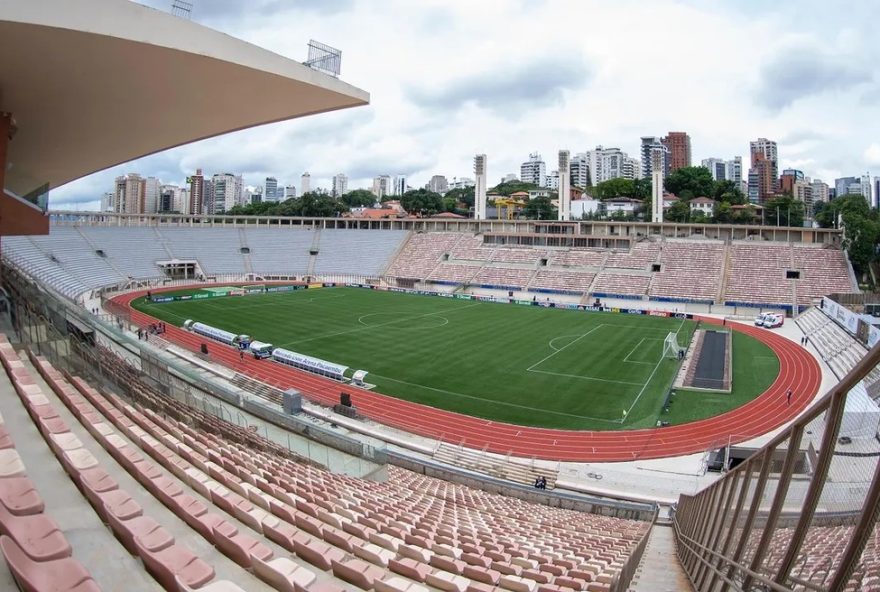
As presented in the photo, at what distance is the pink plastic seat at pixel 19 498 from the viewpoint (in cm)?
282

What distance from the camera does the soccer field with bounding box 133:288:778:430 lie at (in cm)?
2092

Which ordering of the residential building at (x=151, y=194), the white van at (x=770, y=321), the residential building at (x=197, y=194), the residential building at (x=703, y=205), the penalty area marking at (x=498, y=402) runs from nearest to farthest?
the penalty area marking at (x=498, y=402) < the white van at (x=770, y=321) < the residential building at (x=703, y=205) < the residential building at (x=151, y=194) < the residential building at (x=197, y=194)

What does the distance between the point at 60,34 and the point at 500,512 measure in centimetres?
991

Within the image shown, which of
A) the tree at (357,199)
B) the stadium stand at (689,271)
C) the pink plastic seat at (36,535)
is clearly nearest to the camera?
the pink plastic seat at (36,535)

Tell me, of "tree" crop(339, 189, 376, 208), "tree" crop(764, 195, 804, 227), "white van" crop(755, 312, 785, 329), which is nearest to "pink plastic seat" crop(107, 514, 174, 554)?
"white van" crop(755, 312, 785, 329)

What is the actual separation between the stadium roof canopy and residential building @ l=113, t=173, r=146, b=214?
15431 centimetres

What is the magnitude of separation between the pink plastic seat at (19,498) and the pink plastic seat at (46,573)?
47 cm

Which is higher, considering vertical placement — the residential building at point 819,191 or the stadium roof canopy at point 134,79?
the residential building at point 819,191

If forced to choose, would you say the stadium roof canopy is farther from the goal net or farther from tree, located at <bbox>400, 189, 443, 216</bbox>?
tree, located at <bbox>400, 189, 443, 216</bbox>

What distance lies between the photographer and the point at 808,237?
5009 centimetres

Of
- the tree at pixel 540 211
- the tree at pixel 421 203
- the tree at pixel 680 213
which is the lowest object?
the tree at pixel 680 213

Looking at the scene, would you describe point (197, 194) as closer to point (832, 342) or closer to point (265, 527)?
point (832, 342)

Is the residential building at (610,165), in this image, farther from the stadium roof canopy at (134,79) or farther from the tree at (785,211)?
the stadium roof canopy at (134,79)

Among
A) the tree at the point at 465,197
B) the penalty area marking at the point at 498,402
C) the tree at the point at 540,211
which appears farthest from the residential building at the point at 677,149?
the penalty area marking at the point at 498,402
